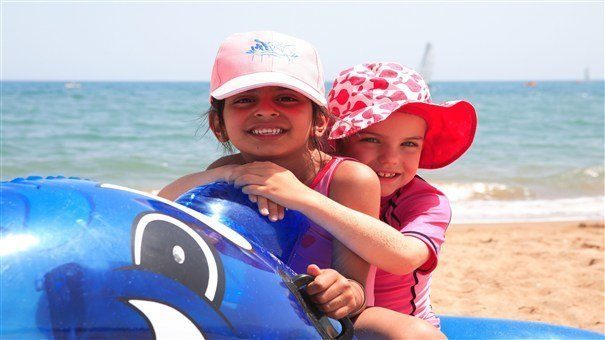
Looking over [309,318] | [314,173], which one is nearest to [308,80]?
[314,173]

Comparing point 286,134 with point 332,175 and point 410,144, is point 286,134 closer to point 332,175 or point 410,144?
point 332,175

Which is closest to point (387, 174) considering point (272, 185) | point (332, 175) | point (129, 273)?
point (332, 175)

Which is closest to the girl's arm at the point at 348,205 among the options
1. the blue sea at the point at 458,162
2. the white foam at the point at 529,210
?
the blue sea at the point at 458,162

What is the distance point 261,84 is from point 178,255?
0.63 m

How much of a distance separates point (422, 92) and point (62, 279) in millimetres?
1466

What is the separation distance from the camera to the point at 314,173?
6.68 ft

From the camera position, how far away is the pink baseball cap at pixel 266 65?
6.29ft

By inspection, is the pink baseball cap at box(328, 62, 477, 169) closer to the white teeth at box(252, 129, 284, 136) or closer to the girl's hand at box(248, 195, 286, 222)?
the white teeth at box(252, 129, 284, 136)

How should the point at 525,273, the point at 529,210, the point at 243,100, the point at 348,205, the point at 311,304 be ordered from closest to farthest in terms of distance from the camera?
the point at 311,304
the point at 348,205
the point at 243,100
the point at 525,273
the point at 529,210

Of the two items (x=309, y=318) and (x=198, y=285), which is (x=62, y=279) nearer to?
(x=198, y=285)

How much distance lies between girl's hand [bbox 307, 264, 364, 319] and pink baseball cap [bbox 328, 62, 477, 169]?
0.68 metres

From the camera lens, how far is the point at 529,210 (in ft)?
25.0

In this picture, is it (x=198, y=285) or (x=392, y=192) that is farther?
(x=392, y=192)

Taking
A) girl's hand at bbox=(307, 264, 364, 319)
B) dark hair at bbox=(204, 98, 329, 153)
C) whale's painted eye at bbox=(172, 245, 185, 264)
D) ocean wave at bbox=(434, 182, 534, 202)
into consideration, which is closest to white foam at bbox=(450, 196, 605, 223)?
ocean wave at bbox=(434, 182, 534, 202)
